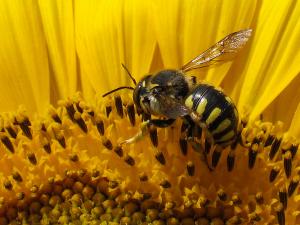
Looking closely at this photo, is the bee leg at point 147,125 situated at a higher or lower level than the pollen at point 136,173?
higher

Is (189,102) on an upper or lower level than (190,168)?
upper

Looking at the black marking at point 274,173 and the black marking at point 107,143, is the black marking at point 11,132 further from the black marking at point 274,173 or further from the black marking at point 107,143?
the black marking at point 274,173

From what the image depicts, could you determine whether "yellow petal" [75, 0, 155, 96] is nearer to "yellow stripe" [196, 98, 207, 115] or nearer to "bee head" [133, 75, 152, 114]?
"bee head" [133, 75, 152, 114]

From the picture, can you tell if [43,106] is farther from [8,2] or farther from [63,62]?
[8,2]

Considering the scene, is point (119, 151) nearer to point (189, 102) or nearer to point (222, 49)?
point (189, 102)

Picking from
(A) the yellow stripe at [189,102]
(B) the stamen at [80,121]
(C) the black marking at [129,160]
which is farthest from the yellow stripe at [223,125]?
(B) the stamen at [80,121]

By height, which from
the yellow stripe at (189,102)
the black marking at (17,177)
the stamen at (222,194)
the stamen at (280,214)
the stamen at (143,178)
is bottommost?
the stamen at (280,214)

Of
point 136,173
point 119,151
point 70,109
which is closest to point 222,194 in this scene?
point 136,173

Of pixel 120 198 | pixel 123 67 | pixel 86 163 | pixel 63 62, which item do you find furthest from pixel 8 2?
pixel 120 198
